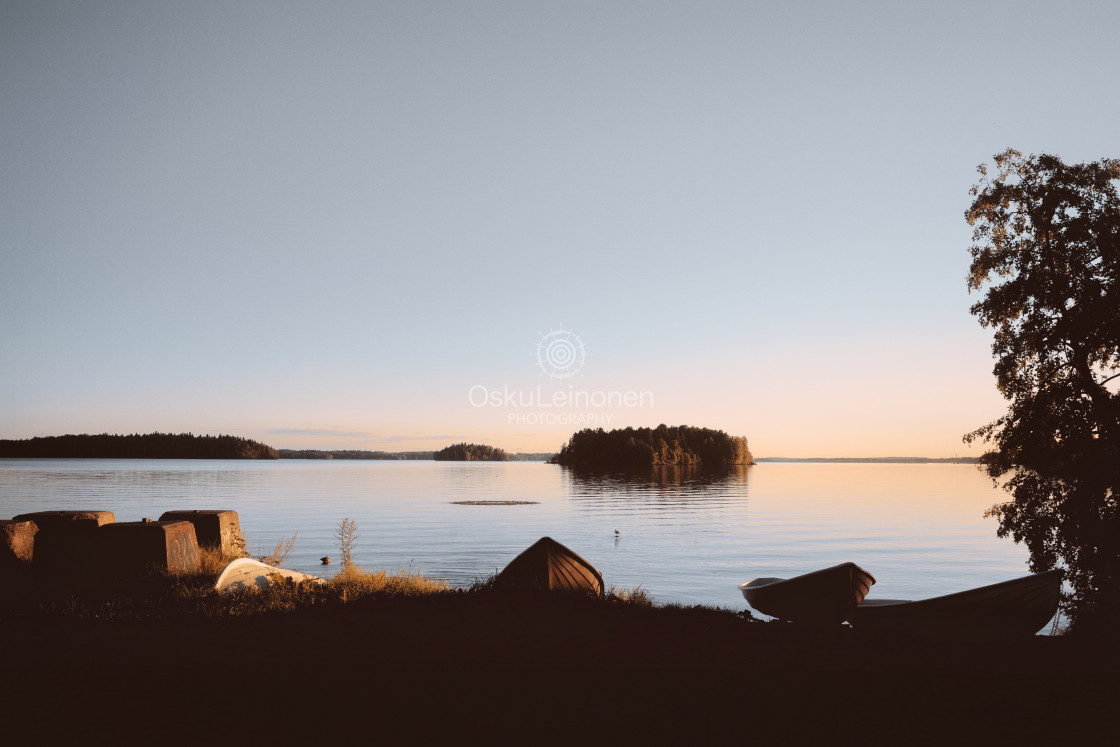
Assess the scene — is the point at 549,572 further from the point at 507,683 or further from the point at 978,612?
the point at 978,612

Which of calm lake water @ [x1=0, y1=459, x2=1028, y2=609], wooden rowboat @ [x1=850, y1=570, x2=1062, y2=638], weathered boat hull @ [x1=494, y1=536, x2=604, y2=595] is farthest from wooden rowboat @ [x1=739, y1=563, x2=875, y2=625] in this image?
calm lake water @ [x1=0, y1=459, x2=1028, y2=609]

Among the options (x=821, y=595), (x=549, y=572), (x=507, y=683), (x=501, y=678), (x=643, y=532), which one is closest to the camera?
(x=507, y=683)

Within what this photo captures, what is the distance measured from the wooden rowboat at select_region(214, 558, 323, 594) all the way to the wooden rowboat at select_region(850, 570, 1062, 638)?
42.2ft

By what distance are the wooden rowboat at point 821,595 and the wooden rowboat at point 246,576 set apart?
1111 centimetres

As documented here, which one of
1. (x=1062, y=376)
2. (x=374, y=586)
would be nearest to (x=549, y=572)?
(x=374, y=586)

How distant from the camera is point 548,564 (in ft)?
52.2

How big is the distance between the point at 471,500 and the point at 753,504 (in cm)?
2923

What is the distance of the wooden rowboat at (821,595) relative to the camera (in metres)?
16.5

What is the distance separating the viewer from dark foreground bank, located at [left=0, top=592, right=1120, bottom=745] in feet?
24.6

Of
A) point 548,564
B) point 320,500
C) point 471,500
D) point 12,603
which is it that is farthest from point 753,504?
point 12,603

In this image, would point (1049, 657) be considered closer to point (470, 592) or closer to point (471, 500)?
point (470, 592)

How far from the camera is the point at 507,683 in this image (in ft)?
29.5

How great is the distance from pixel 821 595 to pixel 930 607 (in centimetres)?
230

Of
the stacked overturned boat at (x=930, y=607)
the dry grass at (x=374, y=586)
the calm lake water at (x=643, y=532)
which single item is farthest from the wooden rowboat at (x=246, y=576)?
the stacked overturned boat at (x=930, y=607)
